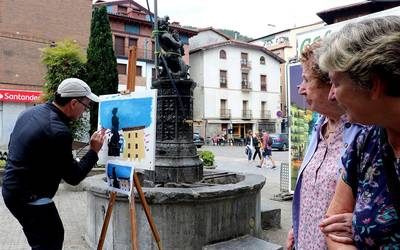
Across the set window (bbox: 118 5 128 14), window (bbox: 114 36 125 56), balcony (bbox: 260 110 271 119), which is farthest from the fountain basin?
balcony (bbox: 260 110 271 119)

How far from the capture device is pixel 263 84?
4638 cm

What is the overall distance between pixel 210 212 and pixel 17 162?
2407 millimetres

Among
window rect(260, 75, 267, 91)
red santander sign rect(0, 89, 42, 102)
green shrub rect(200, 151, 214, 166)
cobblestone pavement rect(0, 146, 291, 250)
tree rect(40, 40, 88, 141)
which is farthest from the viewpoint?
window rect(260, 75, 267, 91)

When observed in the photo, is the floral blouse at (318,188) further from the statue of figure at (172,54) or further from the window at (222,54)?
the window at (222,54)

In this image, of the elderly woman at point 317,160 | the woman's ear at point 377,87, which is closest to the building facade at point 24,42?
the elderly woman at point 317,160

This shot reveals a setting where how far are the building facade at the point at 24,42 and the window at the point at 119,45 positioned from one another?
6110mm

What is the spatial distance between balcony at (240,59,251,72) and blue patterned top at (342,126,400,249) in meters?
43.3

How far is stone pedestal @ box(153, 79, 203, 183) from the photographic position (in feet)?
19.1

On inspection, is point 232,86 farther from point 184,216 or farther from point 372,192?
point 372,192

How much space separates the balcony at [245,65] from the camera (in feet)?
145

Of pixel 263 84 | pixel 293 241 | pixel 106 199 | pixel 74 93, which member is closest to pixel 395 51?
pixel 293 241

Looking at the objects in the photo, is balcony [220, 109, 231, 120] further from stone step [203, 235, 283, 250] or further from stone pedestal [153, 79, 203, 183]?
stone step [203, 235, 283, 250]

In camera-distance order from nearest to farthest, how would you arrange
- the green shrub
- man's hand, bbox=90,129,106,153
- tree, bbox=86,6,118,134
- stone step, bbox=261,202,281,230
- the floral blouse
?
the floral blouse < man's hand, bbox=90,129,106,153 < stone step, bbox=261,202,281,230 < the green shrub < tree, bbox=86,6,118,134

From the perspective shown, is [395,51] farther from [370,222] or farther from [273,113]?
[273,113]
